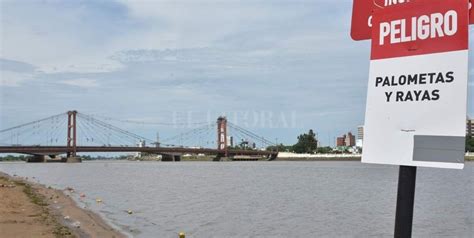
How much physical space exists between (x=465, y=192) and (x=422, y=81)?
42.9 meters

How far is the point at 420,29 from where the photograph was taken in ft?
8.39

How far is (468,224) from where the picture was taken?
23.0 metres

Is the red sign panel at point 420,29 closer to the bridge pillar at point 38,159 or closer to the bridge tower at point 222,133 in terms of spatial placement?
the bridge tower at point 222,133

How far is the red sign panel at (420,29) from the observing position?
246 centimetres

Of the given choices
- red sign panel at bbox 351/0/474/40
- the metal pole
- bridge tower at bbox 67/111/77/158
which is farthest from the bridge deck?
the metal pole

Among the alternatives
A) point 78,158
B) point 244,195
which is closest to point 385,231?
point 244,195

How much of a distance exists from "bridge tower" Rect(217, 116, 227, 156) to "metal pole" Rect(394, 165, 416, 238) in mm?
132527

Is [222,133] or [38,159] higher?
[222,133]

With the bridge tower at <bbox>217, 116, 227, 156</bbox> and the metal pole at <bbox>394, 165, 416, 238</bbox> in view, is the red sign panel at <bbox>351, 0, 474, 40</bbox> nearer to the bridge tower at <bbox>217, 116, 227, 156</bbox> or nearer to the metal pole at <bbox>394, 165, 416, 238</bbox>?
the metal pole at <bbox>394, 165, 416, 238</bbox>

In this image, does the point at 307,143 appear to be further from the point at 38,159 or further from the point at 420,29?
the point at 420,29

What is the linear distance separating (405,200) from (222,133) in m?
145

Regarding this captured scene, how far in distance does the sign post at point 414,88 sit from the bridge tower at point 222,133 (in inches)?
5219

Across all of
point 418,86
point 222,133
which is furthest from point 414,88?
point 222,133

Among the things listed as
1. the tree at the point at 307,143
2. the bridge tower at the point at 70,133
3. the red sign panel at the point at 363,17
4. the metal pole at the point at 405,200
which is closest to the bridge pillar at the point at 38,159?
the bridge tower at the point at 70,133
